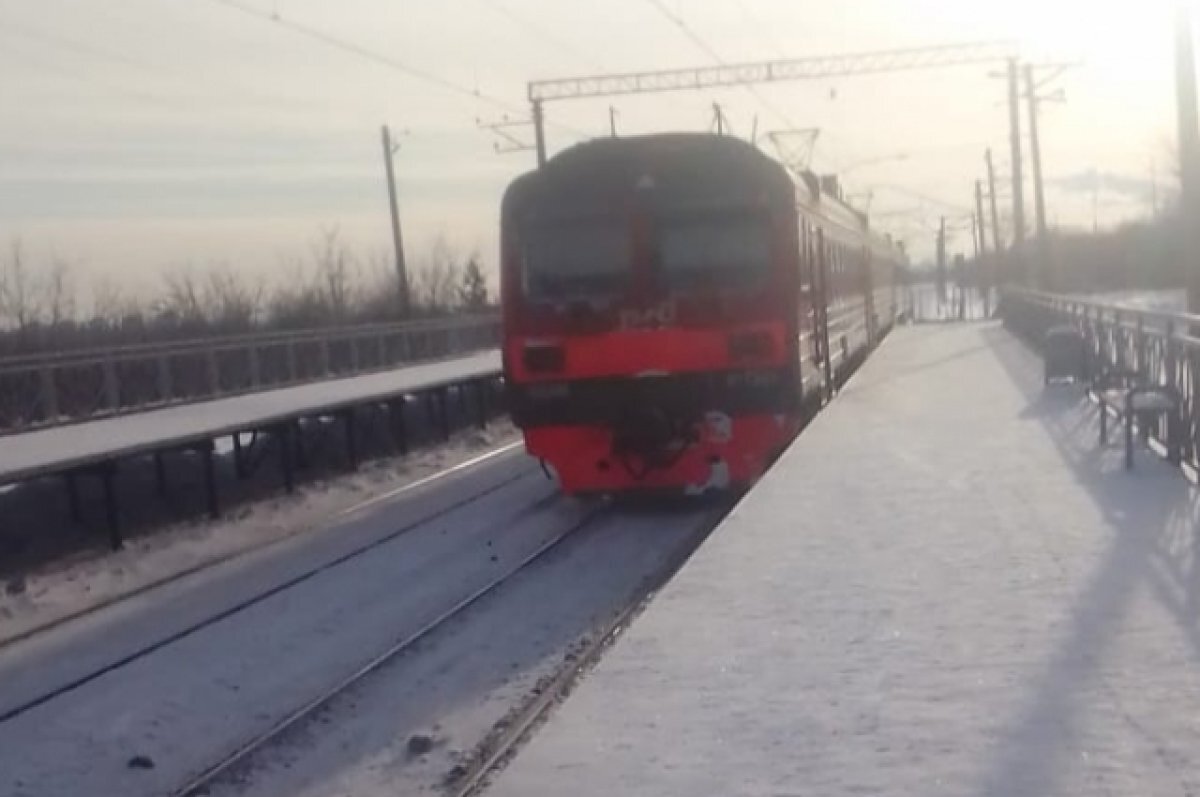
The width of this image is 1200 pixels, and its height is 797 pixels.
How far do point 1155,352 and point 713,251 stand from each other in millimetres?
4137

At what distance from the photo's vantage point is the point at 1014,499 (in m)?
13.9

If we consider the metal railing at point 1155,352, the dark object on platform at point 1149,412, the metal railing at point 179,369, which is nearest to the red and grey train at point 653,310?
the dark object on platform at point 1149,412

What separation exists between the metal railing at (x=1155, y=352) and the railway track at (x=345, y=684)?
5.13 metres

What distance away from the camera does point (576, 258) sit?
17531mm

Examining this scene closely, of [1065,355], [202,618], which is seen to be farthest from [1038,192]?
[202,618]

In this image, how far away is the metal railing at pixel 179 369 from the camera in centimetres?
2341

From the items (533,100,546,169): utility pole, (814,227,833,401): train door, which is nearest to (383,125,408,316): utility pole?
(533,100,546,169): utility pole

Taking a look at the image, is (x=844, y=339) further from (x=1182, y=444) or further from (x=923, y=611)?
(x=923, y=611)

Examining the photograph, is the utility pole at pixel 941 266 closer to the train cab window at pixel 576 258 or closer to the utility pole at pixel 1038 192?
the utility pole at pixel 1038 192

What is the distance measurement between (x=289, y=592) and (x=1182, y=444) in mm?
7163

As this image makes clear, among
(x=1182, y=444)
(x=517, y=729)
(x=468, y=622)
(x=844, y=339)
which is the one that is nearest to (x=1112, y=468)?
(x=1182, y=444)

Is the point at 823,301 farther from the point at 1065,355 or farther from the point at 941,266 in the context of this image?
the point at 941,266

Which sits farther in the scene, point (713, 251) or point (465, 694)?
point (713, 251)

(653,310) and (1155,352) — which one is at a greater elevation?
(653,310)
